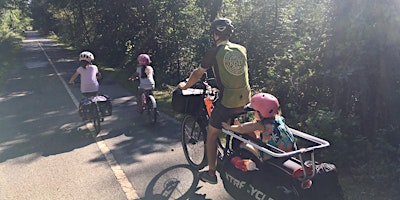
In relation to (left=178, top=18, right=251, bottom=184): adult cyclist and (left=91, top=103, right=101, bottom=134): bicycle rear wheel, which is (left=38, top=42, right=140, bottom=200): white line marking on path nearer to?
(left=91, top=103, right=101, bottom=134): bicycle rear wheel

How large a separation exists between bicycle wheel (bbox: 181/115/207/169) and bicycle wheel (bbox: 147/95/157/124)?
2.51 metres

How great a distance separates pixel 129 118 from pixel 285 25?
4.55 m

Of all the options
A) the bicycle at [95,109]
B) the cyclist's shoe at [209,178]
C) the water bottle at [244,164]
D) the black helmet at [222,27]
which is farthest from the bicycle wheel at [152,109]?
the water bottle at [244,164]

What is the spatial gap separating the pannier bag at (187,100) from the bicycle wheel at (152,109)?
121 inches

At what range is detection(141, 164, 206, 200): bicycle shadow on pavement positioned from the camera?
468 centimetres

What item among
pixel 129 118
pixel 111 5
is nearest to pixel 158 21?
pixel 111 5

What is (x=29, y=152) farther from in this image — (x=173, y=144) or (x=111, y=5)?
(x=111, y=5)

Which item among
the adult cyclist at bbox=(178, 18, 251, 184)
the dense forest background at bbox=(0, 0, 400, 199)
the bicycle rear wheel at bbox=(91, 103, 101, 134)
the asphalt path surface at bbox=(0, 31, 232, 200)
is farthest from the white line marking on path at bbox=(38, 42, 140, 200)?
the dense forest background at bbox=(0, 0, 400, 199)

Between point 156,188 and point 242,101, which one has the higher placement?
point 242,101

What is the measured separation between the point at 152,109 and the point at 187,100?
11.1 ft

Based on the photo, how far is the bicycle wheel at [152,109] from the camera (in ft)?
26.5

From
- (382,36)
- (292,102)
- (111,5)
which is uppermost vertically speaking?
(111,5)

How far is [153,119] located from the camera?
8242 millimetres

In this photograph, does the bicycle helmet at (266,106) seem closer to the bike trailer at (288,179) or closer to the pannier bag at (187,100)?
the bike trailer at (288,179)
